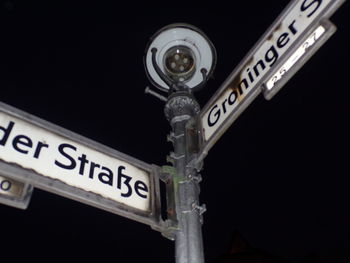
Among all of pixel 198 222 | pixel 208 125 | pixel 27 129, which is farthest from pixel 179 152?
pixel 27 129

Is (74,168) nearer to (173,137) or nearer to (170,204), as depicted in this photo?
→ (170,204)

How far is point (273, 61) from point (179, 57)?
3.59ft

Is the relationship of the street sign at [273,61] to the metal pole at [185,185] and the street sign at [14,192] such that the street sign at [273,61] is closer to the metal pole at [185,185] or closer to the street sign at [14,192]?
the metal pole at [185,185]

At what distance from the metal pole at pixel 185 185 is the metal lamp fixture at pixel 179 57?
0.26 metres

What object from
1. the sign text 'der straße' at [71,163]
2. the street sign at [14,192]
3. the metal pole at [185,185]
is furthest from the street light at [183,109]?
the street sign at [14,192]

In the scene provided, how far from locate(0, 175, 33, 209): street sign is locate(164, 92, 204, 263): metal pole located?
97cm

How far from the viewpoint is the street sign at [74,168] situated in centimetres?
242

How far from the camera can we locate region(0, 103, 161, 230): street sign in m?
2.42

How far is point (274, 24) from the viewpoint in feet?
9.01

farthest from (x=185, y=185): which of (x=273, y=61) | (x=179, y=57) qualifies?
(x=179, y=57)

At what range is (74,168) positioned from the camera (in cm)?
260

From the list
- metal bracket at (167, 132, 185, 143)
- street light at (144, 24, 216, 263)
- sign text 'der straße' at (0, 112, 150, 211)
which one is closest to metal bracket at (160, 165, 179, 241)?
street light at (144, 24, 216, 263)

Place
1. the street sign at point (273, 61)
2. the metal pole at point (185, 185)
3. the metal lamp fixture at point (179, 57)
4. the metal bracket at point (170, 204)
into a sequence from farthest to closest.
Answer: the metal lamp fixture at point (179, 57), the metal bracket at point (170, 204), the metal pole at point (185, 185), the street sign at point (273, 61)

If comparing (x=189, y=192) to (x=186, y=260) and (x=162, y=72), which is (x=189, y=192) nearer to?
(x=186, y=260)
